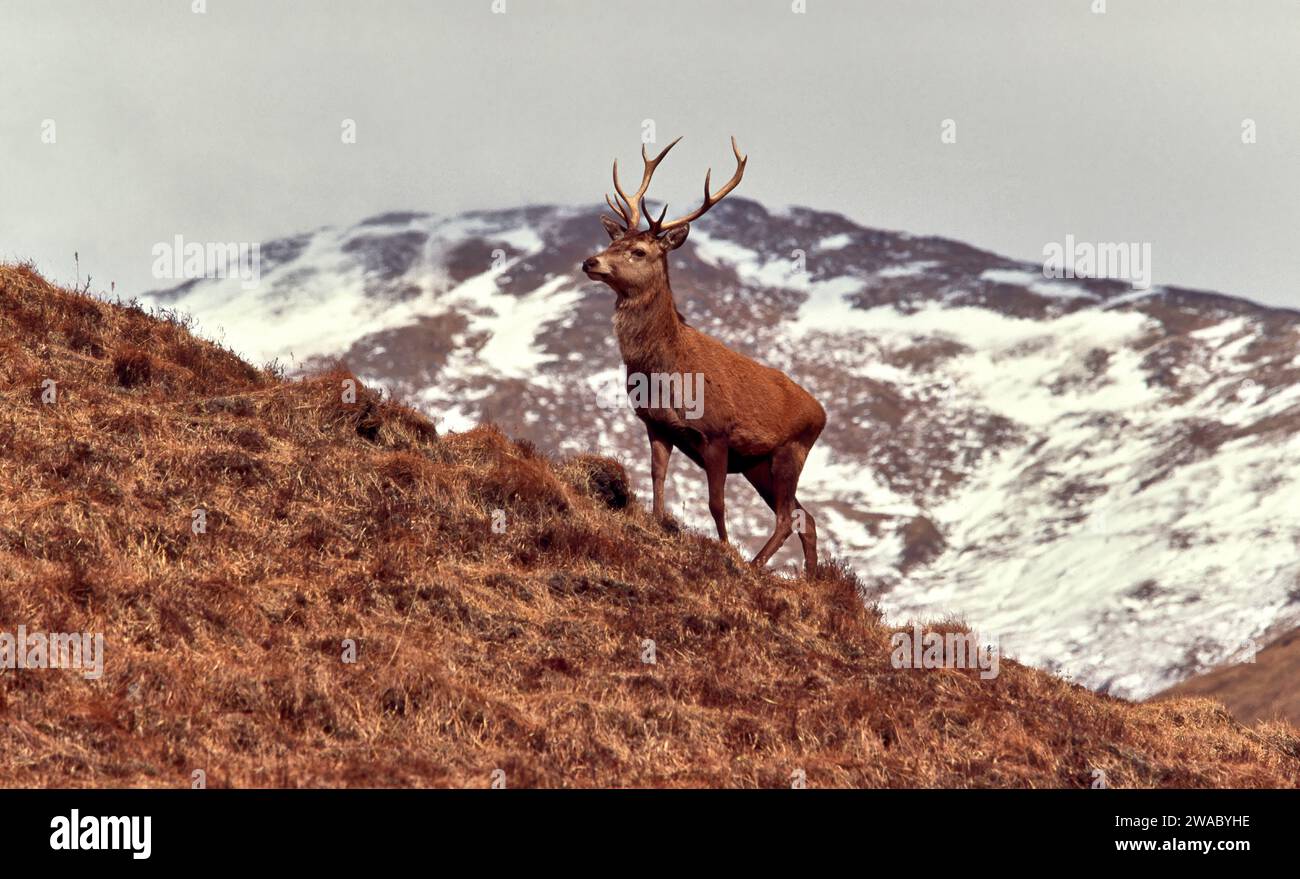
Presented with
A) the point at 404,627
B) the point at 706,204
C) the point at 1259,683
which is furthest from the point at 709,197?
the point at 1259,683

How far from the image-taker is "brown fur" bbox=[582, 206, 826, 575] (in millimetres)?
16969

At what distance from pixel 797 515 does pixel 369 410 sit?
4.69m

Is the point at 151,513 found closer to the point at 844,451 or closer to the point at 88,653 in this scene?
the point at 88,653

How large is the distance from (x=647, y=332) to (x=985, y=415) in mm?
141285

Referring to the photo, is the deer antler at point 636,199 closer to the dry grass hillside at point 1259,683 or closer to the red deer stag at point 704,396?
the red deer stag at point 704,396

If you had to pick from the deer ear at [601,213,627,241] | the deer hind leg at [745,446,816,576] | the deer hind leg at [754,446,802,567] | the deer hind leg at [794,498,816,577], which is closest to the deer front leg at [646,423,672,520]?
the deer hind leg at [745,446,816,576]

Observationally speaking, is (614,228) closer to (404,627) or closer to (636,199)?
(636,199)

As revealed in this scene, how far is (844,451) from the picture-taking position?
152 meters

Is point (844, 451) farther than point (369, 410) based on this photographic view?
Yes

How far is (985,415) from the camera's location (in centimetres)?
Answer: 15512

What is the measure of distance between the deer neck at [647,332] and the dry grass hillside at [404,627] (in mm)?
1547

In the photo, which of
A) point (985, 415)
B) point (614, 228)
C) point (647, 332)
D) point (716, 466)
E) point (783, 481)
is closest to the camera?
point (716, 466)
